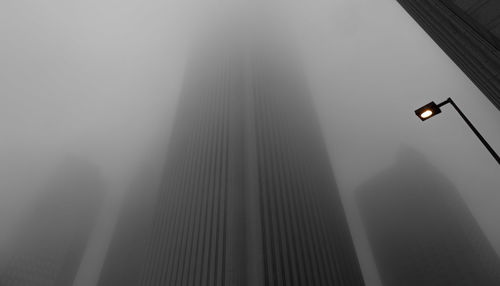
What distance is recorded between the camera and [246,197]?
269ft

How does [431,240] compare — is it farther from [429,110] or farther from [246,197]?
[429,110]

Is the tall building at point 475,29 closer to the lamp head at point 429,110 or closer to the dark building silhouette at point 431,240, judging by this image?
the lamp head at point 429,110

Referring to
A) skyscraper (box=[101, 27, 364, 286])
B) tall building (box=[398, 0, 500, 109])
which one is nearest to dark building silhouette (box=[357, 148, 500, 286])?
skyscraper (box=[101, 27, 364, 286])

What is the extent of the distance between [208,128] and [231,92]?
19465 millimetres

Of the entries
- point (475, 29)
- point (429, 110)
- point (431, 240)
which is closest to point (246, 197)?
point (429, 110)

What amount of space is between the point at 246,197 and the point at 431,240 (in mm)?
131883

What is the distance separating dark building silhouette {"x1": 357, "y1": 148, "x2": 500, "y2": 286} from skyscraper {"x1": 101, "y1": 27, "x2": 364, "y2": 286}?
6615 centimetres

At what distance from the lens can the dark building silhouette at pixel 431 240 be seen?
153 metres

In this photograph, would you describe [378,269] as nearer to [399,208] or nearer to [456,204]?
[399,208]

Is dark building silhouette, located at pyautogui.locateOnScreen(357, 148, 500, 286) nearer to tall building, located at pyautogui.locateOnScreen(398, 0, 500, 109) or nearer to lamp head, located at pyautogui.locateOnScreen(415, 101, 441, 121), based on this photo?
tall building, located at pyautogui.locateOnScreen(398, 0, 500, 109)

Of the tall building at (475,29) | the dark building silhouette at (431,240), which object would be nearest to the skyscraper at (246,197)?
the tall building at (475,29)

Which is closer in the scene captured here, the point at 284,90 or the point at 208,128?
the point at 208,128

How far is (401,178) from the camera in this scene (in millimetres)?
197875

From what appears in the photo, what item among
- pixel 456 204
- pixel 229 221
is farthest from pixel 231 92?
pixel 456 204
